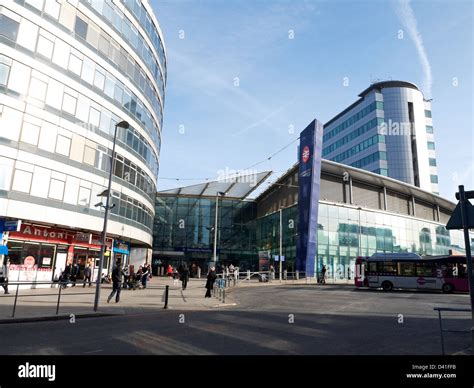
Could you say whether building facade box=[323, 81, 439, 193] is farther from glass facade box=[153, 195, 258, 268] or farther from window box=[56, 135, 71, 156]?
window box=[56, 135, 71, 156]

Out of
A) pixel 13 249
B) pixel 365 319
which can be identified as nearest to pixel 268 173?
pixel 13 249

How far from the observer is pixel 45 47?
23.5m

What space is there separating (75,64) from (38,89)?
12.7 feet

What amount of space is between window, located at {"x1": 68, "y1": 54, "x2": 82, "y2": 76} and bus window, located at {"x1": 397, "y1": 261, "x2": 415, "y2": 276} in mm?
28010

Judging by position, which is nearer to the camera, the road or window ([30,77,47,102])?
the road

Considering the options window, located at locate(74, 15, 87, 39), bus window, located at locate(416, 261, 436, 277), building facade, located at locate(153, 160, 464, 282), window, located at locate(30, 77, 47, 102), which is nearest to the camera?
window, located at locate(30, 77, 47, 102)

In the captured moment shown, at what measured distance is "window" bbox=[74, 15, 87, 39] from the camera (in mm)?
25797

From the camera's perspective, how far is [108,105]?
2839 centimetres

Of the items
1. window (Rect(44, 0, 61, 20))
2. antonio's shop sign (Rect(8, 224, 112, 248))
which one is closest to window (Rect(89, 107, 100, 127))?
window (Rect(44, 0, 61, 20))

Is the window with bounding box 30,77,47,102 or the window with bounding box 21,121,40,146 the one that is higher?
the window with bounding box 30,77,47,102

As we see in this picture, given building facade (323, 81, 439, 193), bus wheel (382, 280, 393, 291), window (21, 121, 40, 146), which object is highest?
building facade (323, 81, 439, 193)

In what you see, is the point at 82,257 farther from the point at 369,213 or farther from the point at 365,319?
the point at 369,213
